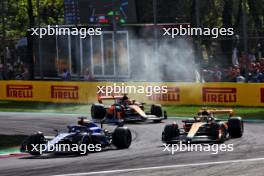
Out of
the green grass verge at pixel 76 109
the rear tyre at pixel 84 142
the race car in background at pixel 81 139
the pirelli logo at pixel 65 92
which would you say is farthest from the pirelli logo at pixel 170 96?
the rear tyre at pixel 84 142

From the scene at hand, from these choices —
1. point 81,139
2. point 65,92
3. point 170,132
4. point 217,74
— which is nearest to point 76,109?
point 65,92

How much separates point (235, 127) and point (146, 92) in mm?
12533

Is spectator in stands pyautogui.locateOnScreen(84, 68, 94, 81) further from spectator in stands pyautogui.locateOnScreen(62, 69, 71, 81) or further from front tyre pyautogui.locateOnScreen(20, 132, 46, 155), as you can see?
front tyre pyautogui.locateOnScreen(20, 132, 46, 155)

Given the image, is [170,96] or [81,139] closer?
[81,139]

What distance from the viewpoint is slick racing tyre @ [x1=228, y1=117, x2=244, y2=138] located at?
760 inches

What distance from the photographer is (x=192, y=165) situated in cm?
1449

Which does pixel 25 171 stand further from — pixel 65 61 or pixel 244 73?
pixel 65 61

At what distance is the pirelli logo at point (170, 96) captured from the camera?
102 feet

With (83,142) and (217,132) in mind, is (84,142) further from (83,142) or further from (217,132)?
(217,132)

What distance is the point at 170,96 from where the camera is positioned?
1233 inches

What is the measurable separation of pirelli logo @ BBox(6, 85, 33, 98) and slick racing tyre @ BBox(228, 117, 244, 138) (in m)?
18.2

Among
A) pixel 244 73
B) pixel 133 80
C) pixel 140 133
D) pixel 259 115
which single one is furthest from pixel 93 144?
pixel 133 80

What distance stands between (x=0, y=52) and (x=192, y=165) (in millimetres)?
30797

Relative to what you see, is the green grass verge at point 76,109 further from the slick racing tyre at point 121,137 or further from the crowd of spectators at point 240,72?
the slick racing tyre at point 121,137
